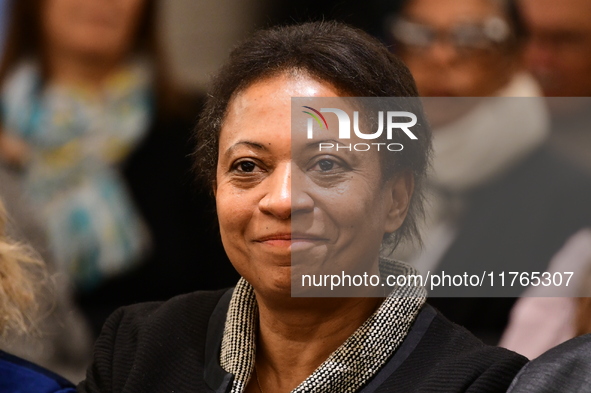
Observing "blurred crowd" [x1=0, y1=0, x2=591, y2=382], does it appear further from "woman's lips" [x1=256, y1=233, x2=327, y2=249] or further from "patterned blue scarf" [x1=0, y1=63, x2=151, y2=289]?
"woman's lips" [x1=256, y1=233, x2=327, y2=249]

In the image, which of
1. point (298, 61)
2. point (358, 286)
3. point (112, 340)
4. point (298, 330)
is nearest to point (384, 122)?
point (298, 61)

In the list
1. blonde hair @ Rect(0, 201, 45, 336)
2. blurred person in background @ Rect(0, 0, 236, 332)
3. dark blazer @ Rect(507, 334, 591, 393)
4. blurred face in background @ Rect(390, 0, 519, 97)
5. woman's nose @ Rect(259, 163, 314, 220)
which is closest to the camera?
dark blazer @ Rect(507, 334, 591, 393)

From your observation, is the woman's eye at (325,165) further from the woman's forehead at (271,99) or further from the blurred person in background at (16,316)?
the blurred person in background at (16,316)

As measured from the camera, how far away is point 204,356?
4.81 ft

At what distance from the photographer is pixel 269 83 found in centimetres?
134

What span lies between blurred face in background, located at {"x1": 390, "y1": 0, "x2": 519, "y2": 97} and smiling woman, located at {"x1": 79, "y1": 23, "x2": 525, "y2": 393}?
48 cm

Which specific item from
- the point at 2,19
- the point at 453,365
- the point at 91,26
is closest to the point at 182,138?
the point at 91,26

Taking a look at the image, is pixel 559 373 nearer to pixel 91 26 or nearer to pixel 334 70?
pixel 334 70

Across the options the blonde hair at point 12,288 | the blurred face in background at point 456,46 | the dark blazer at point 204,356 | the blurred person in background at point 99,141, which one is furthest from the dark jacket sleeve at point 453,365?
the blurred person in background at point 99,141

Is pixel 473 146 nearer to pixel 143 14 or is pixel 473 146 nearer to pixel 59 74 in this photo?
pixel 143 14

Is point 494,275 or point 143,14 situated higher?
point 143,14

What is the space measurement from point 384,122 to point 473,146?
0.50 meters

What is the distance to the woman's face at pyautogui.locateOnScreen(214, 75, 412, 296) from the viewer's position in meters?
1.28

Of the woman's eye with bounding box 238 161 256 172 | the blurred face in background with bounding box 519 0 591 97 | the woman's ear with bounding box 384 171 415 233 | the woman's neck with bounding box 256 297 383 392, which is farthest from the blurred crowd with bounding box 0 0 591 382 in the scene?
the woman's eye with bounding box 238 161 256 172
